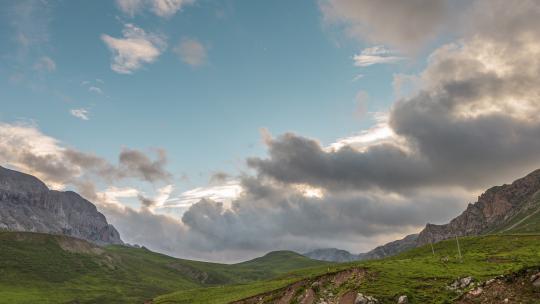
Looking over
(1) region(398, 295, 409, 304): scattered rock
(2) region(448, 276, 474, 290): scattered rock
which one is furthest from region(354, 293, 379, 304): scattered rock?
(2) region(448, 276, 474, 290): scattered rock

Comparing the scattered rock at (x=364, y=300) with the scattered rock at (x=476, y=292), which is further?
the scattered rock at (x=364, y=300)

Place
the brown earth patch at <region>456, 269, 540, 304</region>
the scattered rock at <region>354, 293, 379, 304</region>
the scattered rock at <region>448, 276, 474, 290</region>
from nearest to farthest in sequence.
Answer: the brown earth patch at <region>456, 269, 540, 304</region> → the scattered rock at <region>448, 276, 474, 290</region> → the scattered rock at <region>354, 293, 379, 304</region>

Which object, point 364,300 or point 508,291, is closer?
point 508,291

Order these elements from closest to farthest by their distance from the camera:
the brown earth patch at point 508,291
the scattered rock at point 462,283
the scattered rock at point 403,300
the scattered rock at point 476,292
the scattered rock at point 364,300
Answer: the brown earth patch at point 508,291
the scattered rock at point 476,292
the scattered rock at point 403,300
the scattered rock at point 462,283
the scattered rock at point 364,300

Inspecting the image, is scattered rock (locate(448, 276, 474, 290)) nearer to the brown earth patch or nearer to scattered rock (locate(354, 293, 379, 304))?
the brown earth patch

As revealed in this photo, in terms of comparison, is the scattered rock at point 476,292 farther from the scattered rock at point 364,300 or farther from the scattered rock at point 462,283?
the scattered rock at point 364,300

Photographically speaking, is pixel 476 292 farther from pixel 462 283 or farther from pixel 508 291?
pixel 462 283

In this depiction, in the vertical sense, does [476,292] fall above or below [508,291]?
below

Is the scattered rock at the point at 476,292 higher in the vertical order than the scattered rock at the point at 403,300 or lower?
higher

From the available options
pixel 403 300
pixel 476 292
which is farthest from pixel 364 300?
pixel 476 292

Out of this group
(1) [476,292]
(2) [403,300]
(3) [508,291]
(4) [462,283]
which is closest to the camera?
(3) [508,291]

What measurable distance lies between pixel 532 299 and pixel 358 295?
21448 mm

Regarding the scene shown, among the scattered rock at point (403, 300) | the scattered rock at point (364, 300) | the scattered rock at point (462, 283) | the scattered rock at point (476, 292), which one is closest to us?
the scattered rock at point (476, 292)

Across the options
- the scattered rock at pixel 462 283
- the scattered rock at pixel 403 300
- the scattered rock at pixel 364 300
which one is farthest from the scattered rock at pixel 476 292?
the scattered rock at pixel 364 300
